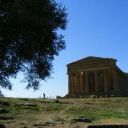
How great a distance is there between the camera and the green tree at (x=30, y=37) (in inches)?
833

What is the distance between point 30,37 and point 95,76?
8641 cm

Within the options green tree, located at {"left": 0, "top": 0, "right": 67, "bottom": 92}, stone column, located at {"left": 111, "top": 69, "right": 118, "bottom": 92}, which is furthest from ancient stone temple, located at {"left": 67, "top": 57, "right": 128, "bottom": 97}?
green tree, located at {"left": 0, "top": 0, "right": 67, "bottom": 92}

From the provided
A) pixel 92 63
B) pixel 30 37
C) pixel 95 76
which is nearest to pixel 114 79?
pixel 95 76

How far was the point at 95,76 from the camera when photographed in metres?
108

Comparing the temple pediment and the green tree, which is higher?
the temple pediment

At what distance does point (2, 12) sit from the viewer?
2128 centimetres

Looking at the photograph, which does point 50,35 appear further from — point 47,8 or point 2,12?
point 2,12

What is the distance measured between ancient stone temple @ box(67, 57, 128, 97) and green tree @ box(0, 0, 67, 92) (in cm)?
7840

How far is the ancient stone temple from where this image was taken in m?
104

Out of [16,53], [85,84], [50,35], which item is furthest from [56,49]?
[85,84]

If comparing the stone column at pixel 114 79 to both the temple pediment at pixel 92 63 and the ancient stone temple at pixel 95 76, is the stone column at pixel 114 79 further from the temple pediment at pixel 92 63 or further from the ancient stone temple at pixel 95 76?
the temple pediment at pixel 92 63

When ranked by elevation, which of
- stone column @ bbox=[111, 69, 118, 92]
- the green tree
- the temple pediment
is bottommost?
the green tree

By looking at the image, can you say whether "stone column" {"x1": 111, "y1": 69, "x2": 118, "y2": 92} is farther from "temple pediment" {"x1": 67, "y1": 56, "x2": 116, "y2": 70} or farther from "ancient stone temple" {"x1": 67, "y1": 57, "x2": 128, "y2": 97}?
"temple pediment" {"x1": 67, "y1": 56, "x2": 116, "y2": 70}

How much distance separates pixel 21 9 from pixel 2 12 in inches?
35.2
